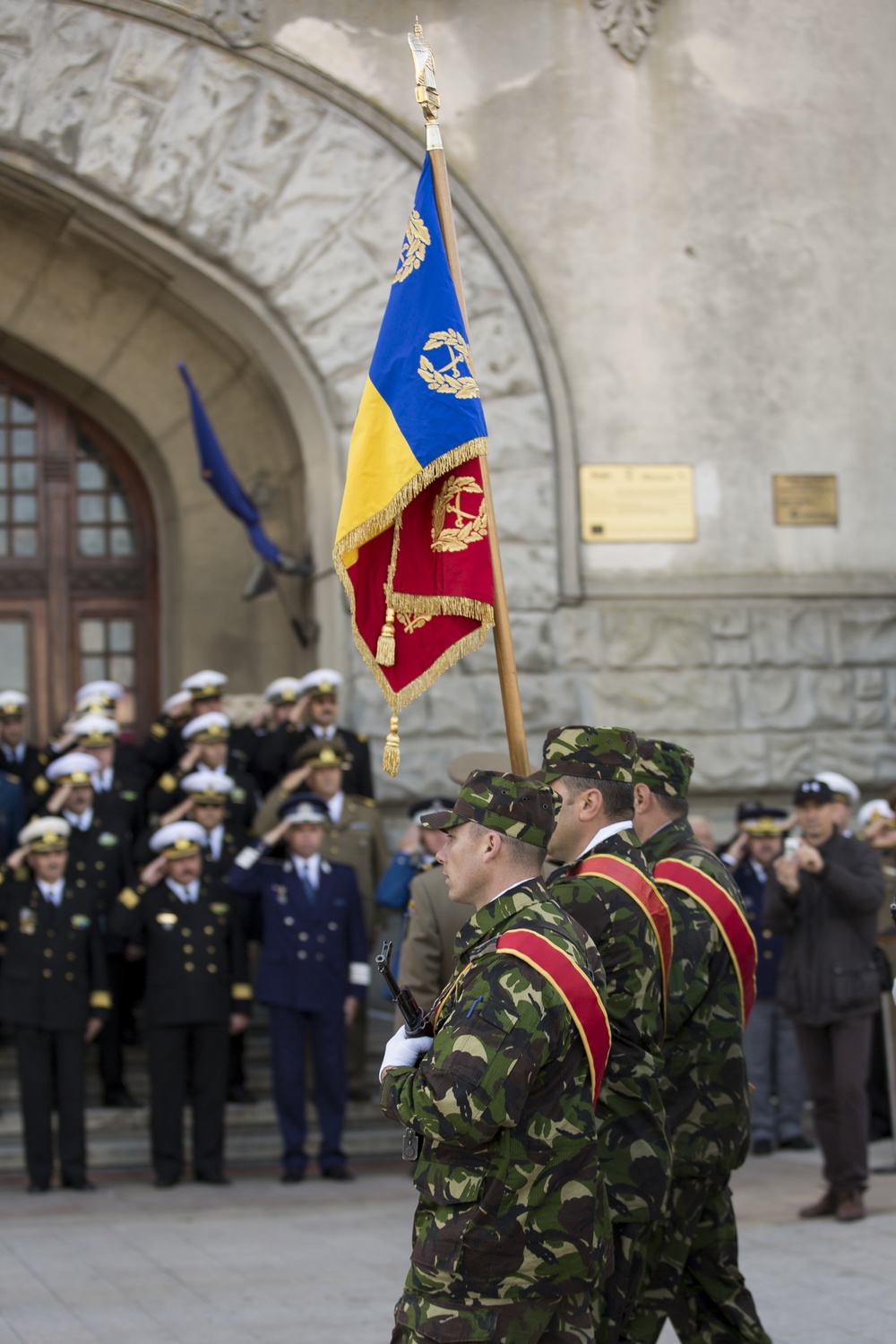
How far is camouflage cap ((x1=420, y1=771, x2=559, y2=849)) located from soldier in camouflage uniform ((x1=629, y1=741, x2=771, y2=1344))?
141cm

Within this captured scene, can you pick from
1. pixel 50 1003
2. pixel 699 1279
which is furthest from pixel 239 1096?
pixel 699 1279

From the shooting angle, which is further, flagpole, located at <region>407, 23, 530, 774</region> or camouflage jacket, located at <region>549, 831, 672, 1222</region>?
flagpole, located at <region>407, 23, 530, 774</region>

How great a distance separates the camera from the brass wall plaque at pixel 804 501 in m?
11.9

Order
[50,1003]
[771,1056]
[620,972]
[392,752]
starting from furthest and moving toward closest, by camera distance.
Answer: [771,1056], [50,1003], [392,752], [620,972]

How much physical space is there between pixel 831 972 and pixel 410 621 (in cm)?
361

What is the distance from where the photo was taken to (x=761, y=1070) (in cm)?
959

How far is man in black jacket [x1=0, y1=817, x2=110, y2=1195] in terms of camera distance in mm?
8516

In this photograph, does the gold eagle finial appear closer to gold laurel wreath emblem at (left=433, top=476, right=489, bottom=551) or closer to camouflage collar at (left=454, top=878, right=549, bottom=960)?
gold laurel wreath emblem at (left=433, top=476, right=489, bottom=551)

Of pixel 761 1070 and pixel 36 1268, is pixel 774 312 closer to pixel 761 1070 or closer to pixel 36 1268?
pixel 761 1070

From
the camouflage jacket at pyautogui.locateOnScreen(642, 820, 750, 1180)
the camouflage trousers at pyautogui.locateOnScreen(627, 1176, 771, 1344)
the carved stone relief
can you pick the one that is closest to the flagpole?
the camouflage jacket at pyautogui.locateOnScreen(642, 820, 750, 1180)

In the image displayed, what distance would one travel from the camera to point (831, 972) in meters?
7.90

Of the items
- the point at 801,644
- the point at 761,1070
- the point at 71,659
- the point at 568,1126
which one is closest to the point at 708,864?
the point at 568,1126

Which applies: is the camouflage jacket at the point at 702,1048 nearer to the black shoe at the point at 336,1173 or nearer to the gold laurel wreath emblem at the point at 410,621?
the gold laurel wreath emblem at the point at 410,621

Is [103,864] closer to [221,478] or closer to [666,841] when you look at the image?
[221,478]
